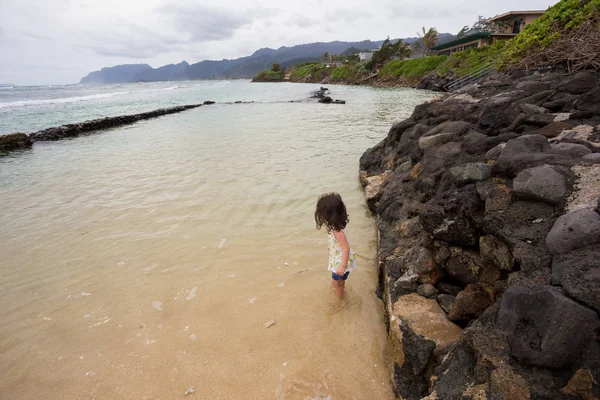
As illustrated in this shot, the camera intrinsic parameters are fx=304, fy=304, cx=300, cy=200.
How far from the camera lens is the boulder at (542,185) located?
98.3 inches

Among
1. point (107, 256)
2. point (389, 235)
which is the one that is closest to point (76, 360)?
point (107, 256)

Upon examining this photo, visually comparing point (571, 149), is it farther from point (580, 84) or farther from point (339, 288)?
point (580, 84)

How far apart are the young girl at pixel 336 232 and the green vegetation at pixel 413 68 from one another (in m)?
51.3

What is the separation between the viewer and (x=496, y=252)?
2672 millimetres

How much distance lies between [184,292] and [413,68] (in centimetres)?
5666

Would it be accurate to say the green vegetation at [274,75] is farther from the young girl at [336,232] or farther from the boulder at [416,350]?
the boulder at [416,350]

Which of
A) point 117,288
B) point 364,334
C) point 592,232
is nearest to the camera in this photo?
point 592,232

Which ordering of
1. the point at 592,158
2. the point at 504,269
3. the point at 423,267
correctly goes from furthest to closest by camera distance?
the point at 423,267 → the point at 592,158 → the point at 504,269

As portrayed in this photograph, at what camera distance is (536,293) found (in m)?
1.89

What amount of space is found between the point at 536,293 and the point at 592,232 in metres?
0.62

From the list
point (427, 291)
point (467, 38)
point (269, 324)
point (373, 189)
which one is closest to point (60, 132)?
point (373, 189)

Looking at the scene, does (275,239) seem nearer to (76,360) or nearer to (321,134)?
(76,360)

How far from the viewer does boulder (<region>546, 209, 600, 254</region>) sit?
2041 mm

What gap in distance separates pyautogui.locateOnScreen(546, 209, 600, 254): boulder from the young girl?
5.96 ft
